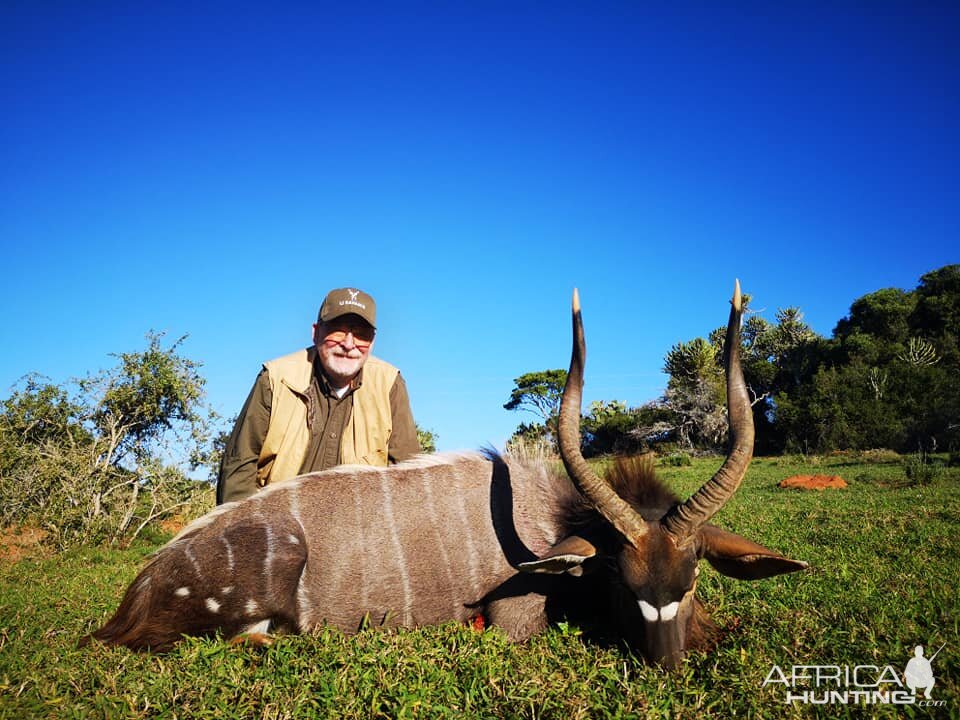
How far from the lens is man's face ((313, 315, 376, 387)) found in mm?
4828

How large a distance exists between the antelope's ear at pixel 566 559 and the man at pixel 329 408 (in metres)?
1.90

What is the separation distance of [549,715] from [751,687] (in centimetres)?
86

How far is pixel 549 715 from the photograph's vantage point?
2.44 metres

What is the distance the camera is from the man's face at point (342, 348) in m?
4.83

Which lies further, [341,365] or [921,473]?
[921,473]

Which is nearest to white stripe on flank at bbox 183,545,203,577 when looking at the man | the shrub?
the man

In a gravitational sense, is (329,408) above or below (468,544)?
above

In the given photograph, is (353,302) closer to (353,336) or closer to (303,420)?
(353,336)

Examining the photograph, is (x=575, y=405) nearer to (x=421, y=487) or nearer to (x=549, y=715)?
(x=421, y=487)

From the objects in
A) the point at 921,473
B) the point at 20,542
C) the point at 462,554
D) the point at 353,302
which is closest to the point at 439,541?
the point at 462,554

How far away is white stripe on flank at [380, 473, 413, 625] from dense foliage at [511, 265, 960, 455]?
487 inches

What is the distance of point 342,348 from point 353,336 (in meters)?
0.12

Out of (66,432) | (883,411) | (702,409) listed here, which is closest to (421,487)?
(66,432)

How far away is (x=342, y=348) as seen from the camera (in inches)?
191
